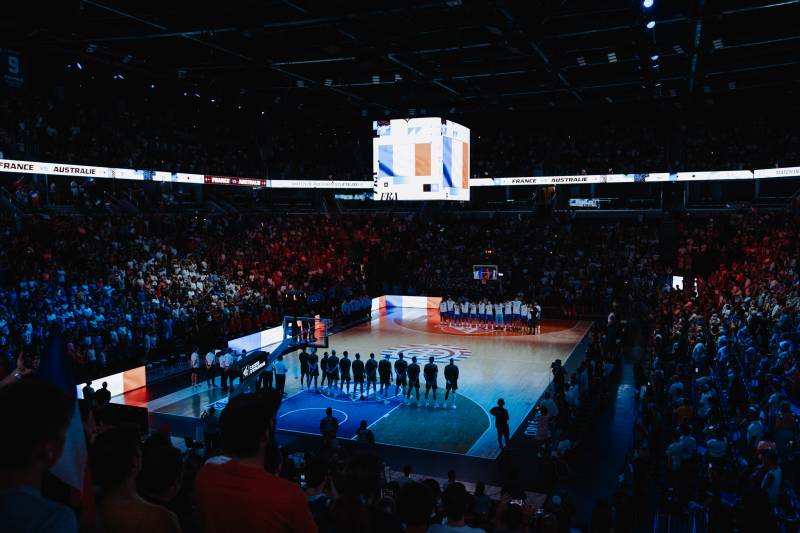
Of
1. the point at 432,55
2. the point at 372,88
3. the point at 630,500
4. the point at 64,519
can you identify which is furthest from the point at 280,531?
the point at 372,88

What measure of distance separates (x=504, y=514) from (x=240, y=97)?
89.0 ft

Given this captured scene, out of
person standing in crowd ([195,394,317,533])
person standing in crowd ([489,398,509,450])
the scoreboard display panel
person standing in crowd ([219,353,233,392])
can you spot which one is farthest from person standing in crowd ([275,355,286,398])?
person standing in crowd ([195,394,317,533])

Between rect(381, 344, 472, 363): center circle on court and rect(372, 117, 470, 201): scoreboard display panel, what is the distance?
6086mm

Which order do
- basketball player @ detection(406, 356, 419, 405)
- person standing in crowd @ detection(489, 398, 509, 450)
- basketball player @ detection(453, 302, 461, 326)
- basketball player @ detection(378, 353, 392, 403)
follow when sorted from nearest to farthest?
person standing in crowd @ detection(489, 398, 509, 450) → basketball player @ detection(406, 356, 419, 405) → basketball player @ detection(378, 353, 392, 403) → basketball player @ detection(453, 302, 461, 326)

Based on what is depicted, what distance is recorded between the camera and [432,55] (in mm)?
23469

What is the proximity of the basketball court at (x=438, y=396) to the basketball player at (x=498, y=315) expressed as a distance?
626 mm

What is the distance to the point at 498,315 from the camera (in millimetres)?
25953

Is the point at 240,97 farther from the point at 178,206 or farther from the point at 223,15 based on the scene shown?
the point at 223,15

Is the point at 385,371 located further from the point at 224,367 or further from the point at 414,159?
the point at 414,159

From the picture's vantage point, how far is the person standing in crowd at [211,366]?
17562 millimetres

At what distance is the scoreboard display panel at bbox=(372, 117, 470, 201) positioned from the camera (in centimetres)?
1644

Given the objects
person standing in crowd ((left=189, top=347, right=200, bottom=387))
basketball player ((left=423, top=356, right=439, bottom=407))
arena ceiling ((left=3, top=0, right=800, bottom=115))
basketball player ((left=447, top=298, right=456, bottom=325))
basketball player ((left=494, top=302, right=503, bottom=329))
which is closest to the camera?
basketball player ((left=423, top=356, right=439, bottom=407))

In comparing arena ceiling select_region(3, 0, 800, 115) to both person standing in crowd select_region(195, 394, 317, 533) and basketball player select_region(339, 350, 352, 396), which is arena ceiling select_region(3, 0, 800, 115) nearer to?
basketball player select_region(339, 350, 352, 396)

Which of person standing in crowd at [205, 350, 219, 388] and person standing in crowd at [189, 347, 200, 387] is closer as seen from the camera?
person standing in crowd at [205, 350, 219, 388]
